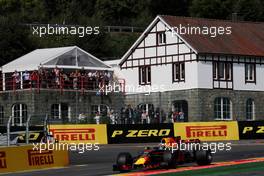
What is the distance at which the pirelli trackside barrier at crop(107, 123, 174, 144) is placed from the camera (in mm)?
45625

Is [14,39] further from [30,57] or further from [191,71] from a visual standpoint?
[191,71]

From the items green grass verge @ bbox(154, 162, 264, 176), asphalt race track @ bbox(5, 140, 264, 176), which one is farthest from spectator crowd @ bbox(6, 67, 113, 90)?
green grass verge @ bbox(154, 162, 264, 176)

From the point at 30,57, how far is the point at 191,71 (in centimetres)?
1235

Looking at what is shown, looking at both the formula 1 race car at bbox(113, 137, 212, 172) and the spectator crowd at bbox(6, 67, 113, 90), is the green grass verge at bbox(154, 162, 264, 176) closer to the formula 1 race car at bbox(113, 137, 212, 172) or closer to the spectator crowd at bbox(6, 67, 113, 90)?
the formula 1 race car at bbox(113, 137, 212, 172)

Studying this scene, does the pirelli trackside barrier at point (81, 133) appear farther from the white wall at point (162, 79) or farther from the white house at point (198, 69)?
the white wall at point (162, 79)

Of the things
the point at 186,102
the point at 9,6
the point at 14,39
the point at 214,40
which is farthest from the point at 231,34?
the point at 9,6

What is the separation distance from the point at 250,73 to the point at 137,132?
2020 cm

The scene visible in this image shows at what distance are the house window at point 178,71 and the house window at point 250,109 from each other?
578cm

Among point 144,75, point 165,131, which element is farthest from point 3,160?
point 144,75

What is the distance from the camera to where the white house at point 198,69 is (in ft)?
198

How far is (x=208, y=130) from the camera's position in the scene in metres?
45.8

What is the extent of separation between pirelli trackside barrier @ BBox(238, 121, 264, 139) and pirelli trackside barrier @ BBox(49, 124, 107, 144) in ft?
26.3

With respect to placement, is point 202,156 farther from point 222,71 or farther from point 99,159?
point 222,71

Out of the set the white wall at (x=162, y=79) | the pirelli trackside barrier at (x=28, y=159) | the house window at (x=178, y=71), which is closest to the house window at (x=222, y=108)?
the white wall at (x=162, y=79)
